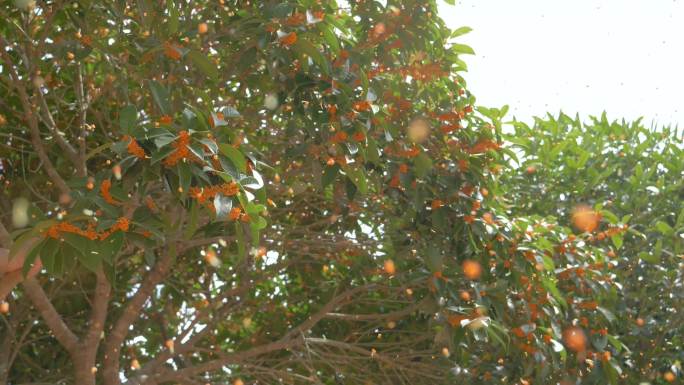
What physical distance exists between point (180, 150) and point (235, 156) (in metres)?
0.17

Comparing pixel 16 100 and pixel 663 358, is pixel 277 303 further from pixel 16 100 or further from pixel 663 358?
pixel 663 358

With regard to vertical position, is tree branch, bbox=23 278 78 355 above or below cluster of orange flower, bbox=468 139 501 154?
below

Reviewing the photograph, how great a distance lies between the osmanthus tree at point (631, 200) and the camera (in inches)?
213

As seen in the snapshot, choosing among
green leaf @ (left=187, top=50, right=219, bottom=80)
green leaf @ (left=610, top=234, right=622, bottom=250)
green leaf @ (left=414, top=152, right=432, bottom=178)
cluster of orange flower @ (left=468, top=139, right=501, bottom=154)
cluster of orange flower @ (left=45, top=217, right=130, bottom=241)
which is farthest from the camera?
green leaf @ (left=610, top=234, right=622, bottom=250)

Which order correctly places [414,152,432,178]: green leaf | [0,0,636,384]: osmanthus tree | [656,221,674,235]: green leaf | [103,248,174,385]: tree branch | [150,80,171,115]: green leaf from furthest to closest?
[656,221,674,235]: green leaf < [103,248,174,385]: tree branch < [414,152,432,178]: green leaf < [0,0,636,384]: osmanthus tree < [150,80,171,115]: green leaf

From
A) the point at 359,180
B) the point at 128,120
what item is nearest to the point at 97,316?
the point at 359,180

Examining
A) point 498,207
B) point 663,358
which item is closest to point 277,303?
point 498,207

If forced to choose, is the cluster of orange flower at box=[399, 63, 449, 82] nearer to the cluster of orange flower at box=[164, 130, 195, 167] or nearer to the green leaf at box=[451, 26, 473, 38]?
the green leaf at box=[451, 26, 473, 38]

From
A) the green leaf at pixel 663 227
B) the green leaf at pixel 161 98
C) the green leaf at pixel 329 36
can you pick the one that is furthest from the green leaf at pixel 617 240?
the green leaf at pixel 161 98

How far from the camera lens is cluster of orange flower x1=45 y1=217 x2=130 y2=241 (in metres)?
2.27

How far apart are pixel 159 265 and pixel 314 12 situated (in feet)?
6.24

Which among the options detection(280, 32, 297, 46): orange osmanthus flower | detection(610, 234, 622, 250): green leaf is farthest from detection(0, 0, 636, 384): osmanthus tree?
detection(610, 234, 622, 250): green leaf

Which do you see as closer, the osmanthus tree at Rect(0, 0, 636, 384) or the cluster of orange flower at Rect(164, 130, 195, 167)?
the cluster of orange flower at Rect(164, 130, 195, 167)

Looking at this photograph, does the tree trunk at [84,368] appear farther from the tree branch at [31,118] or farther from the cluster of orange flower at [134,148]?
the cluster of orange flower at [134,148]
